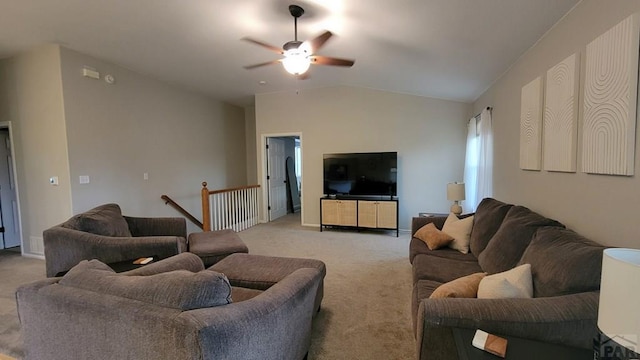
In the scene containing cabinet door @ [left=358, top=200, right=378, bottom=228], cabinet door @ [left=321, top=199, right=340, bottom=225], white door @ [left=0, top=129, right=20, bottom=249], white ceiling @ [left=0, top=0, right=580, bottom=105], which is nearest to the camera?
white ceiling @ [left=0, top=0, right=580, bottom=105]

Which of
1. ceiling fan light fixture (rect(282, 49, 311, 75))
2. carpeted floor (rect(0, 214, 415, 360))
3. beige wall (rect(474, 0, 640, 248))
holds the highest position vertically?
ceiling fan light fixture (rect(282, 49, 311, 75))

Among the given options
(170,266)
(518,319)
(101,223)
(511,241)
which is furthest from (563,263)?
(101,223)

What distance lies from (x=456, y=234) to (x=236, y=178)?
560cm

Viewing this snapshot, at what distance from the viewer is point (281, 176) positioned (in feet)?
23.3

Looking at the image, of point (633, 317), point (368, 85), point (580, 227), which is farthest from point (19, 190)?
point (580, 227)

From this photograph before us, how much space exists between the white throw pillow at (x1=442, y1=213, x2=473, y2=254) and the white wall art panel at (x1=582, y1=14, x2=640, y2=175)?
1269 millimetres

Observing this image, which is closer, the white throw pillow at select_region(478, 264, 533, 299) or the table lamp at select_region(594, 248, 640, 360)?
the table lamp at select_region(594, 248, 640, 360)

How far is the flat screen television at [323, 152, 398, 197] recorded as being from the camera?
17.2 ft

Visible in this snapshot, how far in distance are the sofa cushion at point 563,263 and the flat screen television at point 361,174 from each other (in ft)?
11.2

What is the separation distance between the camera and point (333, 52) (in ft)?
11.9

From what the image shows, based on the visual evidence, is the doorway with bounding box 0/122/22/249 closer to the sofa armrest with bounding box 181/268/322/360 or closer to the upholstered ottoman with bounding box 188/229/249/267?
the upholstered ottoman with bounding box 188/229/249/267

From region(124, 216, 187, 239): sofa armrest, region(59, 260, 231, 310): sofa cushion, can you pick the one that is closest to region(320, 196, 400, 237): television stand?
region(124, 216, 187, 239): sofa armrest

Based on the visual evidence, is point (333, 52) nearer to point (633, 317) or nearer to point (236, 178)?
point (633, 317)

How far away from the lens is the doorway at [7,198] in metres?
4.57
